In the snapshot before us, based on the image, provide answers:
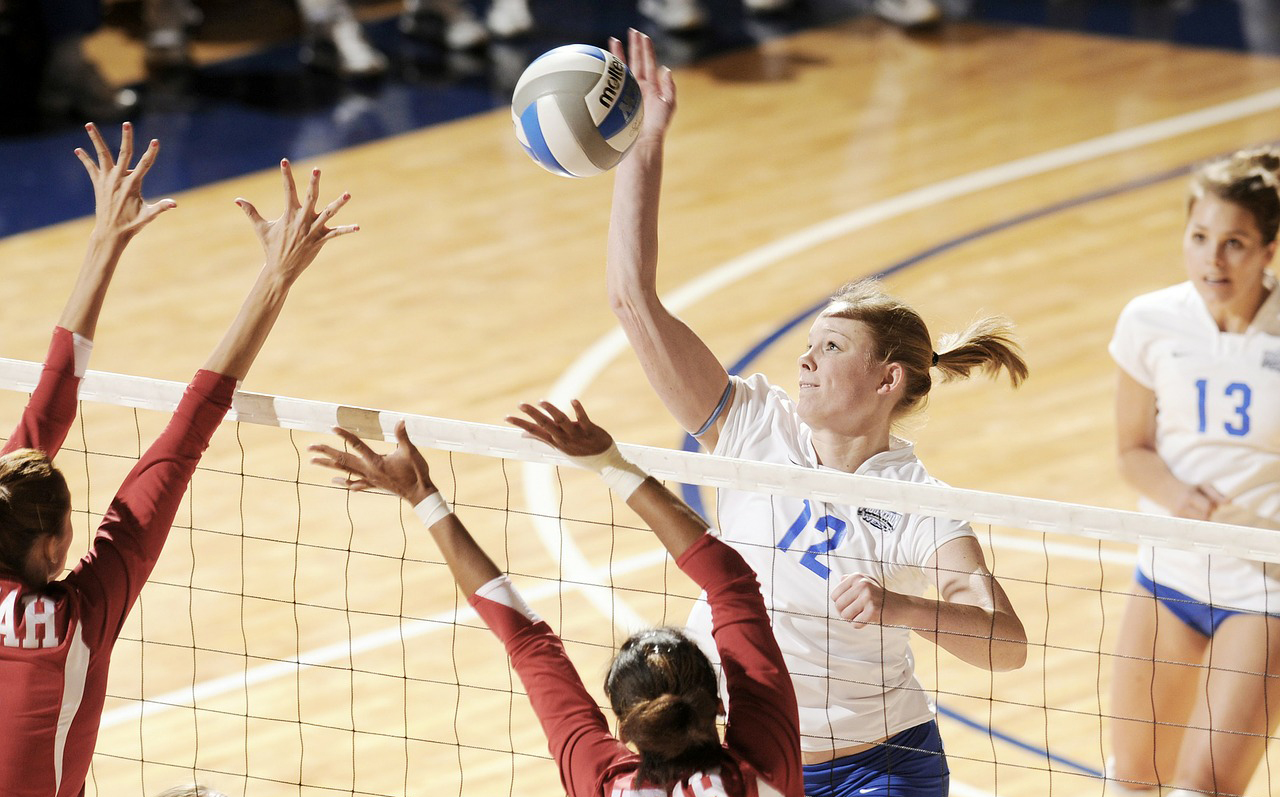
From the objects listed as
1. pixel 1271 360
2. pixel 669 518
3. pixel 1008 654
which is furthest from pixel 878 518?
pixel 1271 360

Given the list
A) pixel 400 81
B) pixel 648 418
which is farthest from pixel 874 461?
pixel 400 81

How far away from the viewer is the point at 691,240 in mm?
10094

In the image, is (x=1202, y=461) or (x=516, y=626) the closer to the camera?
(x=516, y=626)

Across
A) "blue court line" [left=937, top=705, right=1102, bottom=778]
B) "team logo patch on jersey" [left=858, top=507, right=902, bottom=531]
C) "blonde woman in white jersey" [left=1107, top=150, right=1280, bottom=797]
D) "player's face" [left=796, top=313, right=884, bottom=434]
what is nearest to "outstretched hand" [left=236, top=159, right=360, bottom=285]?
"player's face" [left=796, top=313, right=884, bottom=434]

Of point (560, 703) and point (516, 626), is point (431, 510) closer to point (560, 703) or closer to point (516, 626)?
point (516, 626)

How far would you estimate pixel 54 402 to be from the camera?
3.62 metres

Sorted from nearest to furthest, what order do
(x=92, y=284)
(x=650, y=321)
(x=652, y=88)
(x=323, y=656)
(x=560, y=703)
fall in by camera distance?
1. (x=560, y=703)
2. (x=92, y=284)
3. (x=650, y=321)
4. (x=652, y=88)
5. (x=323, y=656)

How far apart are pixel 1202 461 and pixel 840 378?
1496 mm

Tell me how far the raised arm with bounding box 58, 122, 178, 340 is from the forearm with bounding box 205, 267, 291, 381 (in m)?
0.31

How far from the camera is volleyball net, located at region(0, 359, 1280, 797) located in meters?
5.40

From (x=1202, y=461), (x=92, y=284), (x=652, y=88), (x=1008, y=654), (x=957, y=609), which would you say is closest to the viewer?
(x=957, y=609)

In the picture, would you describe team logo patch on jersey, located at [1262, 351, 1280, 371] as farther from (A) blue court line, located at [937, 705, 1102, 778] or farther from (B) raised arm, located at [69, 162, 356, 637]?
(B) raised arm, located at [69, 162, 356, 637]

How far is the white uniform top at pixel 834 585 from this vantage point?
3.63 m

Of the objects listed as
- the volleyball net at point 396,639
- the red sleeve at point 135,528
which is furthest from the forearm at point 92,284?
the red sleeve at point 135,528
